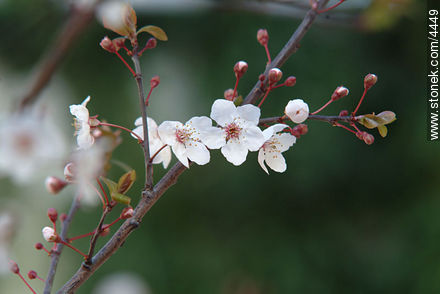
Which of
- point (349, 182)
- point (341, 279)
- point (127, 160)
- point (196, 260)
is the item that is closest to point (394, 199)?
point (349, 182)

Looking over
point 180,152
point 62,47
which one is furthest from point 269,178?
point 180,152

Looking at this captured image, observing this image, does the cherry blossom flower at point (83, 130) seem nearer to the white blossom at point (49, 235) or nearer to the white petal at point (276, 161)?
the white blossom at point (49, 235)

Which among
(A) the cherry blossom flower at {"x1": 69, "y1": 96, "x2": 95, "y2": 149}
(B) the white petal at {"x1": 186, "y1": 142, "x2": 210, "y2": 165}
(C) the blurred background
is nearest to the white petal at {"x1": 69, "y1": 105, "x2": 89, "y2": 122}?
(A) the cherry blossom flower at {"x1": 69, "y1": 96, "x2": 95, "y2": 149}

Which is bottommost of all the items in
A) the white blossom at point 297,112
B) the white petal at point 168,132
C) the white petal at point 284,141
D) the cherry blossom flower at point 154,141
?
the cherry blossom flower at point 154,141

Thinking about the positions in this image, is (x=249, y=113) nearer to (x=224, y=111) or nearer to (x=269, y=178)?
(x=224, y=111)

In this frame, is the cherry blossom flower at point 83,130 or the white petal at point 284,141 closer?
the cherry blossom flower at point 83,130

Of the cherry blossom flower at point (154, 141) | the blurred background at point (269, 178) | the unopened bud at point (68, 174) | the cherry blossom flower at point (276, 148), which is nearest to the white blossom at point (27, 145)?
the unopened bud at point (68, 174)

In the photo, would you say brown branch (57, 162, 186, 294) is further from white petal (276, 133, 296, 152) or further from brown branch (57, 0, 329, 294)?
white petal (276, 133, 296, 152)
